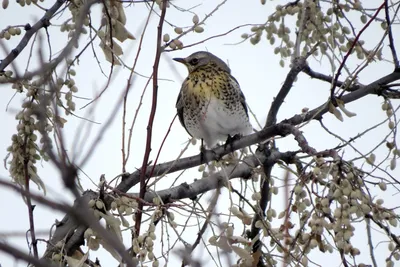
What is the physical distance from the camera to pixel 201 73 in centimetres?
630

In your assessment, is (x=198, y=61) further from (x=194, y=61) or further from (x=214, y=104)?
(x=214, y=104)

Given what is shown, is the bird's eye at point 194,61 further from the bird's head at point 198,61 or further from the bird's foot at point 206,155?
the bird's foot at point 206,155

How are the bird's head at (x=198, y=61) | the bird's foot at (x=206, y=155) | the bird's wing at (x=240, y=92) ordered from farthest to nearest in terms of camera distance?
the bird's head at (x=198, y=61) → the bird's wing at (x=240, y=92) → the bird's foot at (x=206, y=155)

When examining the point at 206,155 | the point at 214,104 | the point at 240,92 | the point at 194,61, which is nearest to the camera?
the point at 206,155

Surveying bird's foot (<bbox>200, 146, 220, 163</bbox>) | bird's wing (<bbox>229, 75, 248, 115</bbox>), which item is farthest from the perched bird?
bird's foot (<bbox>200, 146, 220, 163</bbox>)

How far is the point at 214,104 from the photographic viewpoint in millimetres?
5992

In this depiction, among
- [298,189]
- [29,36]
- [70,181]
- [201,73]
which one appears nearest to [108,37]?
[29,36]

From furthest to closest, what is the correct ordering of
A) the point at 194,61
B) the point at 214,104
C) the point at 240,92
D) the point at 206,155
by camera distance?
the point at 194,61 → the point at 240,92 → the point at 214,104 → the point at 206,155

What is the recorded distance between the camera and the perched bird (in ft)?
19.4

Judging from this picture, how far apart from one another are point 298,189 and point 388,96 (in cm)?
121

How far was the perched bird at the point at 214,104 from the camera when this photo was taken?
590 centimetres

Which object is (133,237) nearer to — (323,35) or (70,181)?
(70,181)

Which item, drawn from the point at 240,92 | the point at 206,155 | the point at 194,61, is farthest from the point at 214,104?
the point at 206,155

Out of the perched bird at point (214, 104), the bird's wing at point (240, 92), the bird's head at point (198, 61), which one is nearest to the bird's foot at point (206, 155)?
the perched bird at point (214, 104)
